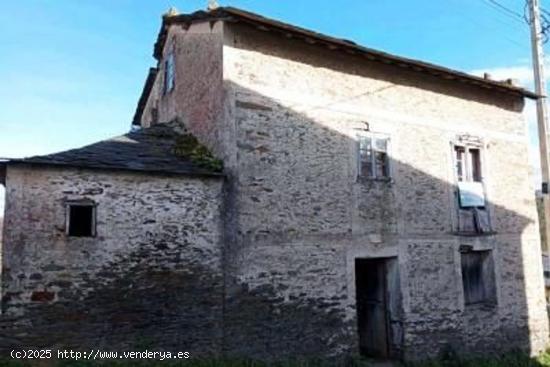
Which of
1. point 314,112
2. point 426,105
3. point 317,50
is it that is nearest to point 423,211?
point 426,105

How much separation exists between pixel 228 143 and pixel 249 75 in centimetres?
138

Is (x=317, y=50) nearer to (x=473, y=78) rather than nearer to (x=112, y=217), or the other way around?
(x=473, y=78)

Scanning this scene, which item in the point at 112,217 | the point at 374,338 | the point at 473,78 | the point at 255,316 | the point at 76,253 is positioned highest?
the point at 473,78

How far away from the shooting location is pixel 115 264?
7336 millimetres

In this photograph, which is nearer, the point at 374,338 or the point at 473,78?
the point at 374,338

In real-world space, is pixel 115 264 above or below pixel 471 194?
below

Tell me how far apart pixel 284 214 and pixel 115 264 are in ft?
10.1

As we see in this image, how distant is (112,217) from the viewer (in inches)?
292

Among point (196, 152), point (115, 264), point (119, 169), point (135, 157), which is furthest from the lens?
point (196, 152)

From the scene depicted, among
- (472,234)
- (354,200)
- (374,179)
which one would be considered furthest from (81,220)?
(472,234)

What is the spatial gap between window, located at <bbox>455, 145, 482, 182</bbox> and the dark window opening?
26.9ft

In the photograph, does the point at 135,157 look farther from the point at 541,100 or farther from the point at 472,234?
the point at 541,100

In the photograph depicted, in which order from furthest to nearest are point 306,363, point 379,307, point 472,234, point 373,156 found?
point 472,234
point 379,307
point 373,156
point 306,363

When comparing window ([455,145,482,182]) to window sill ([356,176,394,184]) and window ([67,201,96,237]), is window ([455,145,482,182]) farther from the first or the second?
window ([67,201,96,237])
